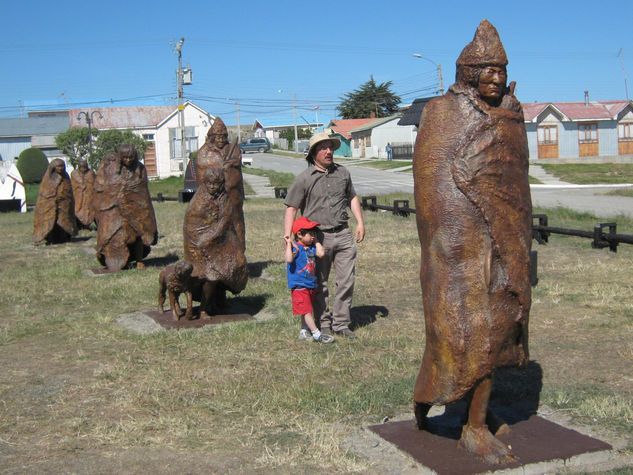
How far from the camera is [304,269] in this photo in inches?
263

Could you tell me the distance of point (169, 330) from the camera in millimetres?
7445

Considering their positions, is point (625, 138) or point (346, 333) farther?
point (625, 138)

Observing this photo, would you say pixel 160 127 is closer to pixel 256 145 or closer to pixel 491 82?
pixel 256 145

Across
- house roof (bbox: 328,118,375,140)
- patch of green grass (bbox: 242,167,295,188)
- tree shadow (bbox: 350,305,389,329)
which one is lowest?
tree shadow (bbox: 350,305,389,329)

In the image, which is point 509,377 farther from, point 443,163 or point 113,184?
point 113,184

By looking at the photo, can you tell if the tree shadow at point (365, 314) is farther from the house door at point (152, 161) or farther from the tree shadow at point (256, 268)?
the house door at point (152, 161)

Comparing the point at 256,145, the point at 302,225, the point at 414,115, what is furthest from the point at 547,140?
the point at 302,225

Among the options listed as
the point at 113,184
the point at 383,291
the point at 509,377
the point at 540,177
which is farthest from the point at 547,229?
the point at 540,177

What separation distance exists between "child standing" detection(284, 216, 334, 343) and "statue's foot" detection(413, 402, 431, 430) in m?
2.31

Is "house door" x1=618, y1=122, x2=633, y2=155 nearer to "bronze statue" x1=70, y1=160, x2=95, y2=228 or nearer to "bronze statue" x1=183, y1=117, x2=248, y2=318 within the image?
"bronze statue" x1=70, y1=160, x2=95, y2=228

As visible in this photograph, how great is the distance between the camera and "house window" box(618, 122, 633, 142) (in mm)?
44562

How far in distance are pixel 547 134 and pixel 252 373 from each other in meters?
40.5

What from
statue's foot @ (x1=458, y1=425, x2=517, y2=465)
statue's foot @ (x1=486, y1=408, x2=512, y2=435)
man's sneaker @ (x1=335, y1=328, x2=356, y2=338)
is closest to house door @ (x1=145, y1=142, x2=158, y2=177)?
man's sneaker @ (x1=335, y1=328, x2=356, y2=338)

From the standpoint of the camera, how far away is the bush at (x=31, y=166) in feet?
129
